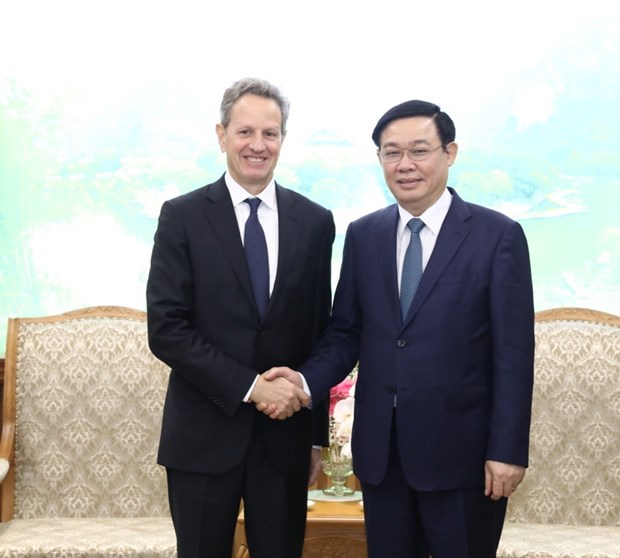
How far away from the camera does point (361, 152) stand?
453cm

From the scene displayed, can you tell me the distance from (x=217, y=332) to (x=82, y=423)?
1.64 meters

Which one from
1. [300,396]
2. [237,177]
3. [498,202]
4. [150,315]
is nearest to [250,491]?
[300,396]

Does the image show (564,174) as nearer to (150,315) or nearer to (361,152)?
(361,152)

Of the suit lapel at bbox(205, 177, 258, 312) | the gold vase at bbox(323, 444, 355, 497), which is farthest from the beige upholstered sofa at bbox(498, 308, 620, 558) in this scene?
the suit lapel at bbox(205, 177, 258, 312)

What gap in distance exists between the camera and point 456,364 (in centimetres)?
242

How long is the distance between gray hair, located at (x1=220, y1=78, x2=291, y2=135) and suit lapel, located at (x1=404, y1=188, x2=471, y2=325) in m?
0.53

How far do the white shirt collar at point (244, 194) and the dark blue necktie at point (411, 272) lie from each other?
0.39 m

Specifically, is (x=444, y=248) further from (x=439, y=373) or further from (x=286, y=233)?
(x=286, y=233)

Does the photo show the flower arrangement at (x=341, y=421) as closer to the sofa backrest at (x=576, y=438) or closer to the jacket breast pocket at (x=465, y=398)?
the sofa backrest at (x=576, y=438)

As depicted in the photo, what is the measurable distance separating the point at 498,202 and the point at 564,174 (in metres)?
0.33

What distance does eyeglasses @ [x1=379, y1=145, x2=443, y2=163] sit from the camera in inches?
98.7

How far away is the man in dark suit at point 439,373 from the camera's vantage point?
239 cm

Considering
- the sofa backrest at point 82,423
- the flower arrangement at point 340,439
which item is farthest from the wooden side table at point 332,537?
the sofa backrest at point 82,423

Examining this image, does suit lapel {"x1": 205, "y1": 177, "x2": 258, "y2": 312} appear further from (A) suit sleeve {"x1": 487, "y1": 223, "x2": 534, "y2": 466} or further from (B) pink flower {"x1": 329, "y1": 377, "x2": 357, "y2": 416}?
(B) pink flower {"x1": 329, "y1": 377, "x2": 357, "y2": 416}
